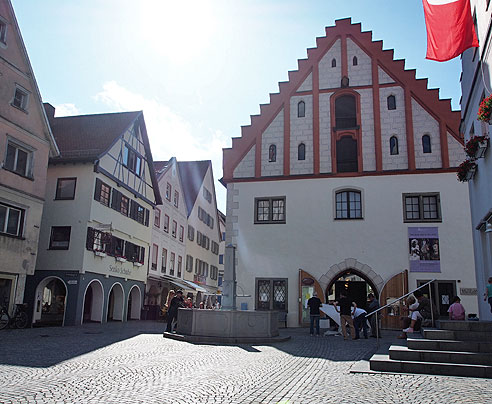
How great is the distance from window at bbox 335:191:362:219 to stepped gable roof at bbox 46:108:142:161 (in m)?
12.1

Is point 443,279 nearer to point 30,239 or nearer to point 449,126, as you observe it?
point 449,126

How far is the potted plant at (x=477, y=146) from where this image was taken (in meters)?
12.9

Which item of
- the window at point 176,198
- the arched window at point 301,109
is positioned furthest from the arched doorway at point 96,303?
the window at point 176,198

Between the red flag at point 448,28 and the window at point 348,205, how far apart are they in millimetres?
10368

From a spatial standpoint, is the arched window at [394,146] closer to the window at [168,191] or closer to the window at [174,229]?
the window at [168,191]

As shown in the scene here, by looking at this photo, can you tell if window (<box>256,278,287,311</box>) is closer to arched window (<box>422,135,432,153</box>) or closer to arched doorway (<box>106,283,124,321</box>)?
arched window (<box>422,135,432,153</box>)

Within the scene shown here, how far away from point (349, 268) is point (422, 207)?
417 centimetres

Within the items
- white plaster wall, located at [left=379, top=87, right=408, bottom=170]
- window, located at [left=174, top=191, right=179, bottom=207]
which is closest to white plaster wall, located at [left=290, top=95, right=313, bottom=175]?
white plaster wall, located at [left=379, top=87, right=408, bottom=170]

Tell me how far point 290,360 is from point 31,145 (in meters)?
16.1

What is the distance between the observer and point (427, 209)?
22.3 meters

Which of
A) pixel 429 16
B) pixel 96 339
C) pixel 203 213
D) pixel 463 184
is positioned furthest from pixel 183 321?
pixel 203 213

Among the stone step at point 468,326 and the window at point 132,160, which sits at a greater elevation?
the window at point 132,160

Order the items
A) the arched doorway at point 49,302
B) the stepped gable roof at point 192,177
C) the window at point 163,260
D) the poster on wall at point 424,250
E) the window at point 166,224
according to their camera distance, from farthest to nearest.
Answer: the stepped gable roof at point 192,177, the window at point 166,224, the window at point 163,260, the arched doorway at point 49,302, the poster on wall at point 424,250

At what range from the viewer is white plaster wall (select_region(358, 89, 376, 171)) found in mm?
23156
